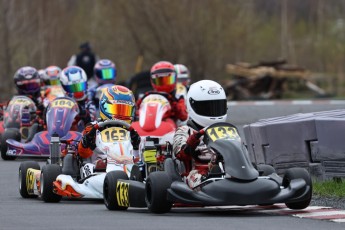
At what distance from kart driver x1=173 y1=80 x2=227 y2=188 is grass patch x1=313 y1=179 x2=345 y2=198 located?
1.59 m

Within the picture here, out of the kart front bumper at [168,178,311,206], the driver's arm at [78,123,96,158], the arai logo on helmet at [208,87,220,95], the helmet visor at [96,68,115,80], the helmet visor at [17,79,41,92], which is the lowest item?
the kart front bumper at [168,178,311,206]

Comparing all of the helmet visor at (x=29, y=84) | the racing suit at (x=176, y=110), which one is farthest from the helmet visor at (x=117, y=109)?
the helmet visor at (x=29, y=84)

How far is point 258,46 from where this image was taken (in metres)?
44.4

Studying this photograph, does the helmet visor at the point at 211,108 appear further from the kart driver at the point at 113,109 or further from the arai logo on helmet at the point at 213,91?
the kart driver at the point at 113,109

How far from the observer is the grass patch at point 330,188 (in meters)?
12.1

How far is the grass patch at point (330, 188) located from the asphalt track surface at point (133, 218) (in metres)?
1.30

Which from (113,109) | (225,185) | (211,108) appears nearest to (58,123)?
(113,109)

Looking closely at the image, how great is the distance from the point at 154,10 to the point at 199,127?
27799 millimetres

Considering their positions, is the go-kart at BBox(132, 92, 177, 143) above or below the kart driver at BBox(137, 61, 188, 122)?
below

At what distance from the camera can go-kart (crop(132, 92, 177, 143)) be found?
1852 cm

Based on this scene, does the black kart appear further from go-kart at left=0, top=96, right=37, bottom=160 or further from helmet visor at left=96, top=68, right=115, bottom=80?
helmet visor at left=96, top=68, right=115, bottom=80

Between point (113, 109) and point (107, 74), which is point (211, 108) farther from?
point (107, 74)

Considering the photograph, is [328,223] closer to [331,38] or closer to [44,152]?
[44,152]

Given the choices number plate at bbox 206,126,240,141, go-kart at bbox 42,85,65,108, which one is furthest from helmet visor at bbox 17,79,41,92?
number plate at bbox 206,126,240,141
